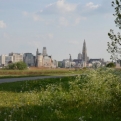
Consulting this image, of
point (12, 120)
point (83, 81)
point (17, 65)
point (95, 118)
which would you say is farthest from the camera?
point (17, 65)

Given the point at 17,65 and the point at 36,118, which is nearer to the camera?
the point at 36,118

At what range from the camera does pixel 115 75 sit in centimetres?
898

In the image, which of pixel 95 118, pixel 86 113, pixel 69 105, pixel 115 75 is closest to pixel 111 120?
pixel 95 118

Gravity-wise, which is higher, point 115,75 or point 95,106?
point 115,75

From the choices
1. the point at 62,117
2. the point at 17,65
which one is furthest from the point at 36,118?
the point at 17,65

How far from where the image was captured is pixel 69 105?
10039 millimetres

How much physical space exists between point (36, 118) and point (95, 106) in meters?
2.29

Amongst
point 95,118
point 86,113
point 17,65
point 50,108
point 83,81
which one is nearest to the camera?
point 95,118

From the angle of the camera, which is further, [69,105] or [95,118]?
[69,105]

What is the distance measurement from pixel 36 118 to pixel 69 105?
2.11 metres

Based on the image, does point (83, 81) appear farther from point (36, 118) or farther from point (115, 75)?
point (36, 118)

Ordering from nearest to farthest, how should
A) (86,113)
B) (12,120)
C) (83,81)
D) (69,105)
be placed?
(12,120), (86,113), (69,105), (83,81)

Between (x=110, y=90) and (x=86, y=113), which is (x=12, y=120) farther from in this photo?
(x=110, y=90)

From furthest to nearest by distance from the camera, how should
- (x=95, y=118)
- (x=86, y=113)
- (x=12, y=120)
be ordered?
(x=86, y=113) → (x=95, y=118) → (x=12, y=120)
